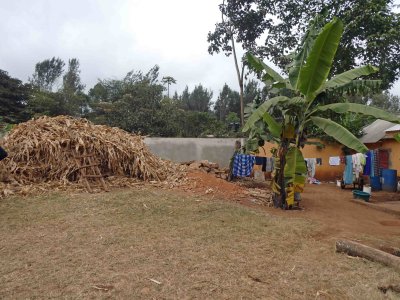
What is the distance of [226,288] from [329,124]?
4.04m

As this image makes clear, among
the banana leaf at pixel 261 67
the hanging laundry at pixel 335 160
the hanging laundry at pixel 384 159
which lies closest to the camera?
the banana leaf at pixel 261 67

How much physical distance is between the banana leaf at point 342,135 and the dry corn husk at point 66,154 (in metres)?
4.13

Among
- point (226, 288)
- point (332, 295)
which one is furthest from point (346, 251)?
point (226, 288)

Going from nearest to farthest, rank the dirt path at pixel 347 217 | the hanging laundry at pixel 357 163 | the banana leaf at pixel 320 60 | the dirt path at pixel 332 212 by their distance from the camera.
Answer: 1. the banana leaf at pixel 320 60
2. the dirt path at pixel 332 212
3. the dirt path at pixel 347 217
4. the hanging laundry at pixel 357 163

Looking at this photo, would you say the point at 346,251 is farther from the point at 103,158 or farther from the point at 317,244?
the point at 103,158

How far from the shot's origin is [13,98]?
22922 millimetres

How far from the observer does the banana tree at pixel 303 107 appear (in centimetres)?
567

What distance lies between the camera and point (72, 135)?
28.7ft

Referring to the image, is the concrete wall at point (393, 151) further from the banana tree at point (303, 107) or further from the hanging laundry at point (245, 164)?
the banana tree at point (303, 107)

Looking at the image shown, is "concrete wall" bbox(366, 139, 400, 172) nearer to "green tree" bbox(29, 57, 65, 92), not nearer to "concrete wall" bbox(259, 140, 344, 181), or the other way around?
"concrete wall" bbox(259, 140, 344, 181)

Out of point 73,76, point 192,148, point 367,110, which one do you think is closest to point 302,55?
point 367,110

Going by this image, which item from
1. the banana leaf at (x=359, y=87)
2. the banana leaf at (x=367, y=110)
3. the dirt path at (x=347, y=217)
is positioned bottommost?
the dirt path at (x=347, y=217)

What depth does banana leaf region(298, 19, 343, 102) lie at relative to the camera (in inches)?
213

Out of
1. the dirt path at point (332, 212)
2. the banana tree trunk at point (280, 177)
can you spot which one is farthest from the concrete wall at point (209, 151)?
the banana tree trunk at point (280, 177)
